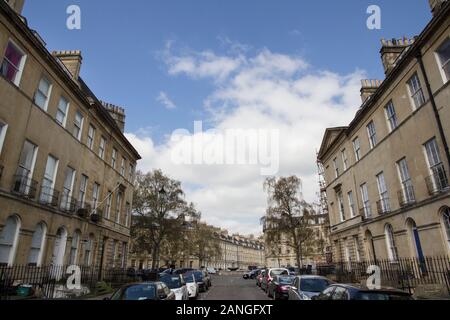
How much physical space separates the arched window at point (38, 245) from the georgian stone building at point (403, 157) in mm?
21144

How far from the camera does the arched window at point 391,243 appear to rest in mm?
20078

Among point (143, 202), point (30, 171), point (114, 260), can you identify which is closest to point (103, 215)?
point (114, 260)

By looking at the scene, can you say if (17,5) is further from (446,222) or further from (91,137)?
(446,222)

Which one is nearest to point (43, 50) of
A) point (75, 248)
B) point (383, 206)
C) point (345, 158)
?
point (75, 248)

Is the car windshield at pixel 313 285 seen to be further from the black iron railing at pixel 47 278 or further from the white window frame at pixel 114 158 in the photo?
the white window frame at pixel 114 158

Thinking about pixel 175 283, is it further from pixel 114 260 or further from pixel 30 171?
pixel 114 260

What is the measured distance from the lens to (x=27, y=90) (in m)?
15.6

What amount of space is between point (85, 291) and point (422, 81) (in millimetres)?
22541

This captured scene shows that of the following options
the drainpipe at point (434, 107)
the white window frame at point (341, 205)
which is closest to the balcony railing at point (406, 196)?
the drainpipe at point (434, 107)

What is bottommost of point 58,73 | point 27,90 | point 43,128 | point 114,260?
point 114,260

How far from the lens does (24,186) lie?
595 inches

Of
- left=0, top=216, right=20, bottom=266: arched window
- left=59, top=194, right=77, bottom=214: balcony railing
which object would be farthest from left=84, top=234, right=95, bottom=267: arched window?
left=0, top=216, right=20, bottom=266: arched window

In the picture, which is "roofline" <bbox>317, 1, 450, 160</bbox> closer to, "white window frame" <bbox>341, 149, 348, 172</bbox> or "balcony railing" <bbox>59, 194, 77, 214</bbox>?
"white window frame" <bbox>341, 149, 348, 172</bbox>

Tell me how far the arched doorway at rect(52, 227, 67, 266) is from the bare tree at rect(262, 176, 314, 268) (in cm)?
2435
